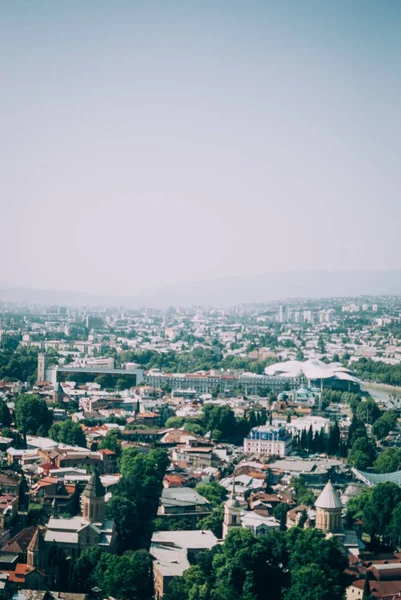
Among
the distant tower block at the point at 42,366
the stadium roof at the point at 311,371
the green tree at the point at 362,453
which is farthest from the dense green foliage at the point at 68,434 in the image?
the stadium roof at the point at 311,371

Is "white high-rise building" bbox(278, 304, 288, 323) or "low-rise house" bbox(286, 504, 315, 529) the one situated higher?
"white high-rise building" bbox(278, 304, 288, 323)

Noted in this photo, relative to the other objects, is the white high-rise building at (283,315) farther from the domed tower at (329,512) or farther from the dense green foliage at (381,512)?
the domed tower at (329,512)

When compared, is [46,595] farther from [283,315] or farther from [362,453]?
[283,315]

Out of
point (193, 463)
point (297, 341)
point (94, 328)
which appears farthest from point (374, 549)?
point (94, 328)

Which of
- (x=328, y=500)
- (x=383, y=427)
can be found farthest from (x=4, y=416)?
(x=328, y=500)

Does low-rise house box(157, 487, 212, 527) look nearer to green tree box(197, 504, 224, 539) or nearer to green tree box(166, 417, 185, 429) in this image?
green tree box(197, 504, 224, 539)

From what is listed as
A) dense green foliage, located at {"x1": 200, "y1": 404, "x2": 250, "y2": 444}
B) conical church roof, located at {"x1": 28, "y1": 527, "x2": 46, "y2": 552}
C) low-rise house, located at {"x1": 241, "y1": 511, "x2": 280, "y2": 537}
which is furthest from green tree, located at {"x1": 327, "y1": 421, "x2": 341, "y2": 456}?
conical church roof, located at {"x1": 28, "y1": 527, "x2": 46, "y2": 552}

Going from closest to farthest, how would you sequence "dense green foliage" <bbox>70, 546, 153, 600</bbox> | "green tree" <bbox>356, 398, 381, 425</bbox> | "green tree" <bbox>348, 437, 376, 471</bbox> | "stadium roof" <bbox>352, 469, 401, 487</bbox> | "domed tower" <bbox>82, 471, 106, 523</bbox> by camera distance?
"dense green foliage" <bbox>70, 546, 153, 600</bbox> < "domed tower" <bbox>82, 471, 106, 523</bbox> < "stadium roof" <bbox>352, 469, 401, 487</bbox> < "green tree" <bbox>348, 437, 376, 471</bbox> < "green tree" <bbox>356, 398, 381, 425</bbox>

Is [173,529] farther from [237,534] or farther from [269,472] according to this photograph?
[269,472]

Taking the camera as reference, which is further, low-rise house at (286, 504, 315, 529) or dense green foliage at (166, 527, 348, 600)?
low-rise house at (286, 504, 315, 529)
